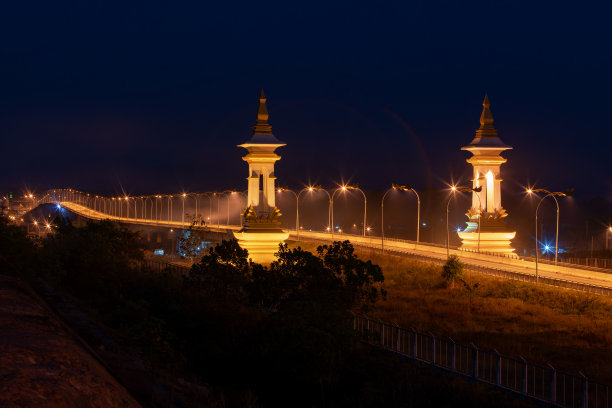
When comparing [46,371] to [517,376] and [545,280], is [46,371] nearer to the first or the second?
[517,376]

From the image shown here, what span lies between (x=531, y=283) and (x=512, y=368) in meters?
18.0

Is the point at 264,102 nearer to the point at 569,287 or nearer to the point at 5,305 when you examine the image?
the point at 569,287

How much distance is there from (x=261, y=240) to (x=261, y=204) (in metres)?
2.61

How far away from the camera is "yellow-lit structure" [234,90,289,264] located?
51562 mm

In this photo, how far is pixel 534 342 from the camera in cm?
2833

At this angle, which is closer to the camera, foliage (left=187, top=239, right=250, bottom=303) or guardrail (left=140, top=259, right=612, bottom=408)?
guardrail (left=140, top=259, right=612, bottom=408)

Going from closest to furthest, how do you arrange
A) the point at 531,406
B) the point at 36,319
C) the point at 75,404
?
1. the point at 75,404
2. the point at 36,319
3. the point at 531,406

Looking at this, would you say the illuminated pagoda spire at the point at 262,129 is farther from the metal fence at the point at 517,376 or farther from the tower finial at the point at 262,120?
the metal fence at the point at 517,376

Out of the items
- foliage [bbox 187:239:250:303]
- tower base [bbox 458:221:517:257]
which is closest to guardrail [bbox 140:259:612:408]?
foliage [bbox 187:239:250:303]

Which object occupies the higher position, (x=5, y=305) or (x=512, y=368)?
(x=5, y=305)

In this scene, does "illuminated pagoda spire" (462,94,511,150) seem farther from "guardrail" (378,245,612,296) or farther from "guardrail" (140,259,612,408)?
"guardrail" (140,259,612,408)

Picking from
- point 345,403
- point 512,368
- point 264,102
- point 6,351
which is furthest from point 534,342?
point 264,102

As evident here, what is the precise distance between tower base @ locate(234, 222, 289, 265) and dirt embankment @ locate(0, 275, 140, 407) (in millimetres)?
36774

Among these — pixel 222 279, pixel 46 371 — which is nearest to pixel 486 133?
pixel 222 279
